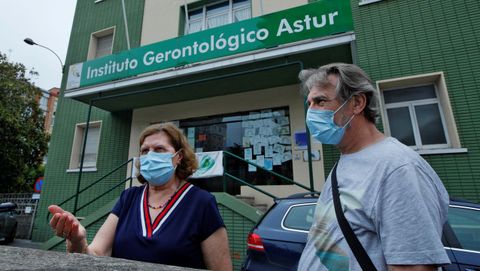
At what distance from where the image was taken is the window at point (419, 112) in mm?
5496

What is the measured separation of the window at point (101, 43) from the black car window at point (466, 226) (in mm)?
10938

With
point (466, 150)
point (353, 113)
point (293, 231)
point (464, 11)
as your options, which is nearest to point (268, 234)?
point (293, 231)

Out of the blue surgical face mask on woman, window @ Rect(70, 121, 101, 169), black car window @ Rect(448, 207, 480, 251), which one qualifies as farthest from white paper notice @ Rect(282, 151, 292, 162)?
window @ Rect(70, 121, 101, 169)

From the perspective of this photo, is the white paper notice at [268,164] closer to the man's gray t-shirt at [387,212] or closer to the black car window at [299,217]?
the black car window at [299,217]

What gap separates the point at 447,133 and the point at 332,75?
5.46m

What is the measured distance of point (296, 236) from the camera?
2.91 metres

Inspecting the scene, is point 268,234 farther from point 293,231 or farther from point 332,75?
point 332,75

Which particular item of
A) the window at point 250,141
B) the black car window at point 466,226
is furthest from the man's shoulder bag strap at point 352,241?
the window at point 250,141

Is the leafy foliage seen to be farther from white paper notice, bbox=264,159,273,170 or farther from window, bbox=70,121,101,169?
white paper notice, bbox=264,159,273,170

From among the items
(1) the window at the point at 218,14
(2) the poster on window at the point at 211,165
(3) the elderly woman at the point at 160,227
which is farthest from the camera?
(1) the window at the point at 218,14

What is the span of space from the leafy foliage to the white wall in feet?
30.8

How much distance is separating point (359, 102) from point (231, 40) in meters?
5.08

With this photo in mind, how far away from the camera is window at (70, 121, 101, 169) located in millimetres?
9085

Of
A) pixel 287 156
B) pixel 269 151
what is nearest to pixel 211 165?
pixel 269 151
